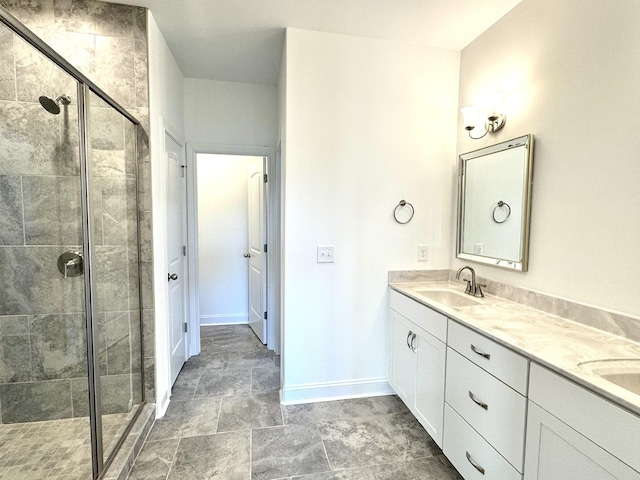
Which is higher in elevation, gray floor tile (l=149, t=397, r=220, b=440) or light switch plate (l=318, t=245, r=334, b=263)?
light switch plate (l=318, t=245, r=334, b=263)

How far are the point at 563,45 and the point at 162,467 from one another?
3121 mm

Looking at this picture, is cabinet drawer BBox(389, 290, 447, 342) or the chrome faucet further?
the chrome faucet

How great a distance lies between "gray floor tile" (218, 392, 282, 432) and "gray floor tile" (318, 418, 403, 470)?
361 millimetres

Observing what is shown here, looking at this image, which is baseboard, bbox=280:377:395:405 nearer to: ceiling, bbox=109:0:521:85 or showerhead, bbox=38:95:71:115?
showerhead, bbox=38:95:71:115

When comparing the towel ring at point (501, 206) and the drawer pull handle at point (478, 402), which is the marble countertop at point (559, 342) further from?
the towel ring at point (501, 206)

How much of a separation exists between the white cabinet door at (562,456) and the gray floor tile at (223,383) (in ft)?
6.26

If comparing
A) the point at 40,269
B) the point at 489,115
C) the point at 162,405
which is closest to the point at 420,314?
the point at 489,115

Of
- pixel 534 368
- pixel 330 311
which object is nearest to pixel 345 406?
pixel 330 311

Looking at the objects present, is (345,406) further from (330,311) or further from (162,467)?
(162,467)

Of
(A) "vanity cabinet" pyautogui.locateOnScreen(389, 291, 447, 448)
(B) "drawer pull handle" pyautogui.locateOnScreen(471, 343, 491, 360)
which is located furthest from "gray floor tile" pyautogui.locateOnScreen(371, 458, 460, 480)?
(B) "drawer pull handle" pyautogui.locateOnScreen(471, 343, 491, 360)

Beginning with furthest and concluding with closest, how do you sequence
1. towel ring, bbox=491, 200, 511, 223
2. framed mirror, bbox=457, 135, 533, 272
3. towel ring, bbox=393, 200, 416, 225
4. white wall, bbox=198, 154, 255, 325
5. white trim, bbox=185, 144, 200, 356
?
white wall, bbox=198, 154, 255, 325 → white trim, bbox=185, 144, 200, 356 → towel ring, bbox=393, 200, 416, 225 → towel ring, bbox=491, 200, 511, 223 → framed mirror, bbox=457, 135, 533, 272

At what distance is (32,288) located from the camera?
1779 mm

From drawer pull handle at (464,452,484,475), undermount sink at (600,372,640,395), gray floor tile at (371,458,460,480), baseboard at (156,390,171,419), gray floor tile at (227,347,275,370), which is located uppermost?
undermount sink at (600,372,640,395)

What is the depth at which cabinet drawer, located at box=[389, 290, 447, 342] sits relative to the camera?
1.63 metres
